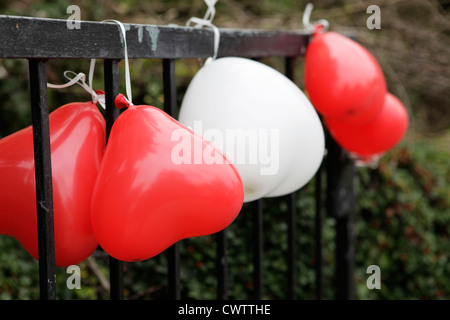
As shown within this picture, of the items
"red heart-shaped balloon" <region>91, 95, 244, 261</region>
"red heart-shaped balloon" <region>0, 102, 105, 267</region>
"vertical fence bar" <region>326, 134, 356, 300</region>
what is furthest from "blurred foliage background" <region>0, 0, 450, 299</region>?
"red heart-shaped balloon" <region>91, 95, 244, 261</region>

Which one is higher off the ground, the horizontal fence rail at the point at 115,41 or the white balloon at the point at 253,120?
the horizontal fence rail at the point at 115,41

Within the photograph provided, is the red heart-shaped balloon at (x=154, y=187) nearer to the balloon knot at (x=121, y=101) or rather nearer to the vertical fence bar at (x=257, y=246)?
the balloon knot at (x=121, y=101)

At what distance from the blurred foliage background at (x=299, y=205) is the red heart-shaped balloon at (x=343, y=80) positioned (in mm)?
670

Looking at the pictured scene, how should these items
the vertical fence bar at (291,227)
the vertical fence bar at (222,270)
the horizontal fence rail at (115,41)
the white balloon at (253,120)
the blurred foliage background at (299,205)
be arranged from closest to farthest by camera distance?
the horizontal fence rail at (115,41), the white balloon at (253,120), the vertical fence bar at (222,270), the vertical fence bar at (291,227), the blurred foliage background at (299,205)

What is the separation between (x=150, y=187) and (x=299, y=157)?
0.38 meters

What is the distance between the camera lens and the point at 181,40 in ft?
3.48

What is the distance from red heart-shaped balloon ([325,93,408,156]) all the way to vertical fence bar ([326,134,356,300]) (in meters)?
0.16

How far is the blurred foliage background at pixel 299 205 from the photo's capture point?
5.93 ft

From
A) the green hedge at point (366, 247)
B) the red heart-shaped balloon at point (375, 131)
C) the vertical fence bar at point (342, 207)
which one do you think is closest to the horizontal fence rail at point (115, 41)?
the red heart-shaped balloon at point (375, 131)

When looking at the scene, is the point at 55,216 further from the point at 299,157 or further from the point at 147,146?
the point at 299,157

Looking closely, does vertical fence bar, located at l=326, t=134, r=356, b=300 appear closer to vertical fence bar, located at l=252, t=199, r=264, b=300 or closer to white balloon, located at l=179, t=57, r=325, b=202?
vertical fence bar, located at l=252, t=199, r=264, b=300

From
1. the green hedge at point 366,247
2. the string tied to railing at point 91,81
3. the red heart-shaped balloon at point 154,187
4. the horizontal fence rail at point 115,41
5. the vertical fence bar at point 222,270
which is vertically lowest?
the green hedge at point 366,247

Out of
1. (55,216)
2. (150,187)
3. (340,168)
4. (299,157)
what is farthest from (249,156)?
(340,168)

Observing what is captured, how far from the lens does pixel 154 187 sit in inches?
31.2
